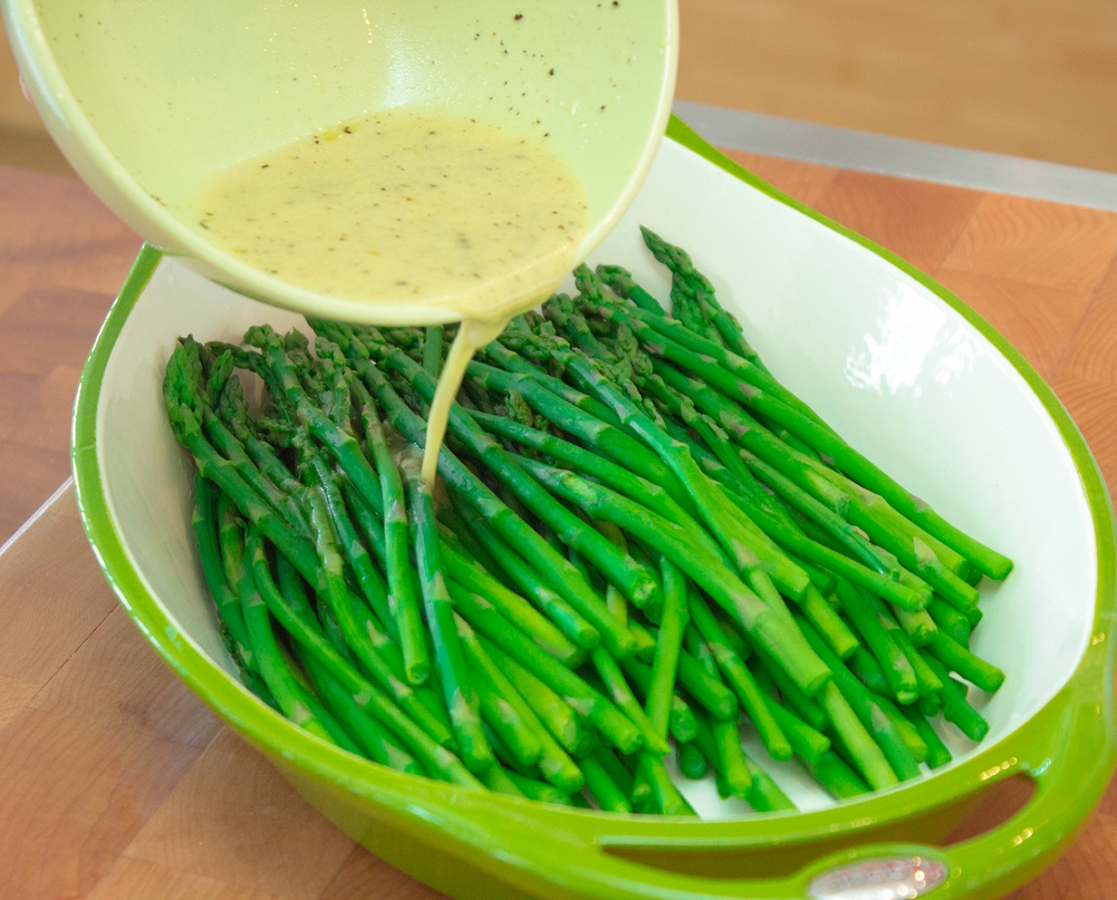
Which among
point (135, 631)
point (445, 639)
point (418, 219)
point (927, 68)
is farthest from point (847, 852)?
point (927, 68)

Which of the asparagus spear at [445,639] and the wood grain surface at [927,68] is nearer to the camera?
the asparagus spear at [445,639]

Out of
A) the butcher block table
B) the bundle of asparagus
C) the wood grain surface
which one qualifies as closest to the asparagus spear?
the bundle of asparagus

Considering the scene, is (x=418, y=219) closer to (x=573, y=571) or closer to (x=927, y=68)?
(x=573, y=571)

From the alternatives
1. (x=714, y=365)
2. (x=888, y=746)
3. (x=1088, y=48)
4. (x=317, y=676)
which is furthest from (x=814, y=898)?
(x=1088, y=48)

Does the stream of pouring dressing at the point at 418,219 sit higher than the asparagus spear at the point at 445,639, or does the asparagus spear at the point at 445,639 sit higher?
the stream of pouring dressing at the point at 418,219

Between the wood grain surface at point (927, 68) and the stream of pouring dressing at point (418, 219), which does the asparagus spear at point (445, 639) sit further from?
the wood grain surface at point (927, 68)

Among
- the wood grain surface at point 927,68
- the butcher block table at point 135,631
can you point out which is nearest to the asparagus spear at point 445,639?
the butcher block table at point 135,631
